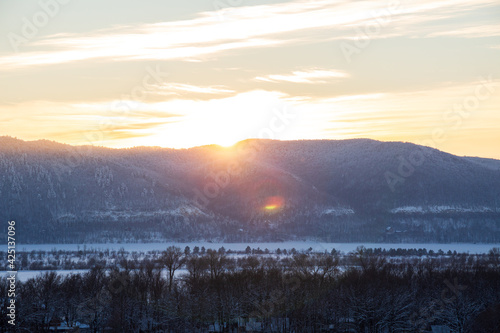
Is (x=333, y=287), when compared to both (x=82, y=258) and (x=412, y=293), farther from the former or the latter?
(x=82, y=258)

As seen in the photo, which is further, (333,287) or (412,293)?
(333,287)

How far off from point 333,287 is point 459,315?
17736 mm

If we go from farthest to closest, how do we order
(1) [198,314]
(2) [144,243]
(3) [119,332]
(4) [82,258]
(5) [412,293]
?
(2) [144,243] < (4) [82,258] < (5) [412,293] < (1) [198,314] < (3) [119,332]

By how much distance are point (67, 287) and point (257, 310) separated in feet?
67.2

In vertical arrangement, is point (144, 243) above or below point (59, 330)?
above

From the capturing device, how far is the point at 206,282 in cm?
8125

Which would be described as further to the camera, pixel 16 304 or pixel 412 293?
pixel 412 293

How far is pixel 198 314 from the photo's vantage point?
2653 inches

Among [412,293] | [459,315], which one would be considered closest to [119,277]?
[412,293]

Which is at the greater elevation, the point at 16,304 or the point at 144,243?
the point at 144,243

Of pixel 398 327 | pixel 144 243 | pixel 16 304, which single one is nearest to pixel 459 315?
pixel 398 327

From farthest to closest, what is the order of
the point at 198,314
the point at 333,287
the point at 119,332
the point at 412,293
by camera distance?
the point at 333,287 < the point at 412,293 < the point at 198,314 < the point at 119,332

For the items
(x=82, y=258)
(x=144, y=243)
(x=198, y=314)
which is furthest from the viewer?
(x=144, y=243)

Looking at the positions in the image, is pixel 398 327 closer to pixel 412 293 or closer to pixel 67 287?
pixel 412 293
